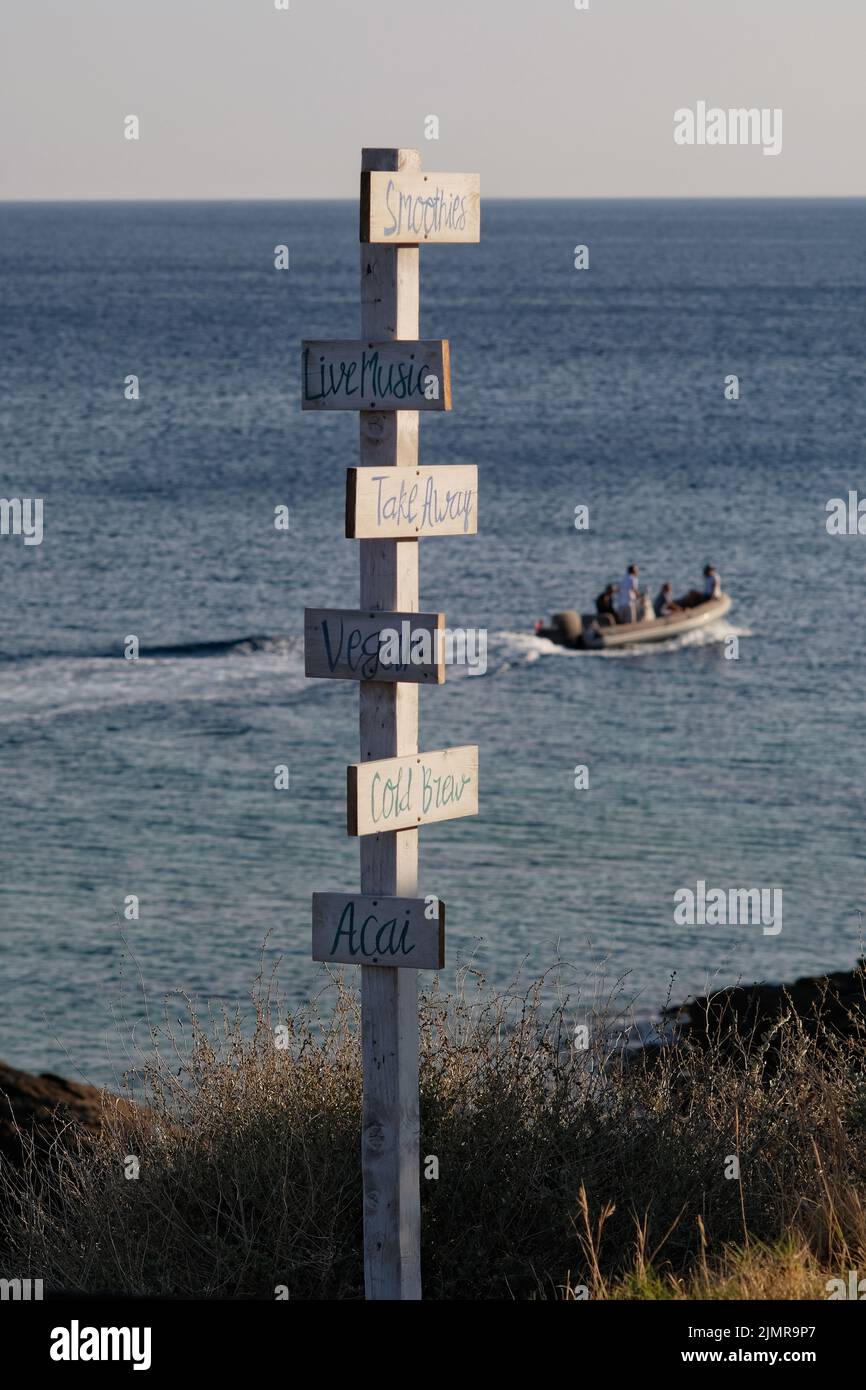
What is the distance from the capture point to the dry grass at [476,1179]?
8.25 meters

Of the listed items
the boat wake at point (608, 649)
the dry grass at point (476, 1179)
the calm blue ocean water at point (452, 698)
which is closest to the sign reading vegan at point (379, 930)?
the dry grass at point (476, 1179)

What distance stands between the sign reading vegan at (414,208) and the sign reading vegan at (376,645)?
1451mm

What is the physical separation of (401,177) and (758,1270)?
4318 mm

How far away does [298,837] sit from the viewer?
33656mm

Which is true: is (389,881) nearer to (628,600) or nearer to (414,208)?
(414,208)

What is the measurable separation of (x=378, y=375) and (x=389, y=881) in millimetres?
1981

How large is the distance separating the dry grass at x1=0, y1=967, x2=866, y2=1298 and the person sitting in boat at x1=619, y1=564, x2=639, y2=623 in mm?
40227

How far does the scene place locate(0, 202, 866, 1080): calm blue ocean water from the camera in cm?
2873

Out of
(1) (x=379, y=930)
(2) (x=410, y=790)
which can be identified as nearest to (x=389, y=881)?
(1) (x=379, y=930)

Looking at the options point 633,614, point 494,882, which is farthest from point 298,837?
point 633,614

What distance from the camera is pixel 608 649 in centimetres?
4912

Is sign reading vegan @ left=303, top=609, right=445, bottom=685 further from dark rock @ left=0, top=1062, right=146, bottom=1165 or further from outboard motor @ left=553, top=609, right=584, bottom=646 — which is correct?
outboard motor @ left=553, top=609, right=584, bottom=646

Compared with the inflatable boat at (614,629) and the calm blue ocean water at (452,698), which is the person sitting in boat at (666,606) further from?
the calm blue ocean water at (452,698)

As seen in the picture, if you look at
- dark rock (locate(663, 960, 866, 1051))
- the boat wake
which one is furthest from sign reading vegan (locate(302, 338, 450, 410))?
the boat wake
